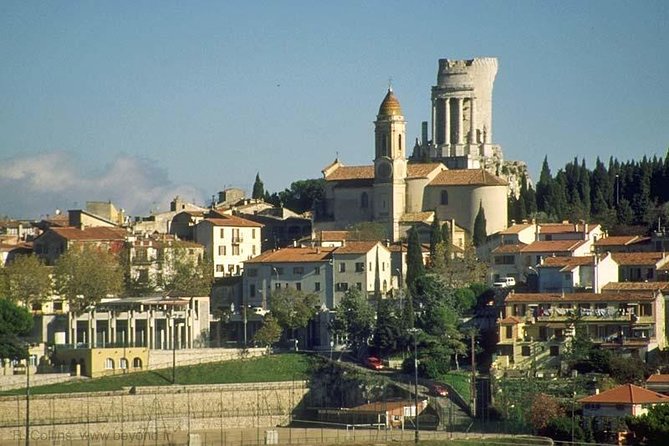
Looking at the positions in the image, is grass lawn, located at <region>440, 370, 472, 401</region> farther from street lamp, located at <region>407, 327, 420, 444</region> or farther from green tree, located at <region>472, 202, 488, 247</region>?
green tree, located at <region>472, 202, 488, 247</region>

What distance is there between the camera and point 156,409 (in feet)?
246

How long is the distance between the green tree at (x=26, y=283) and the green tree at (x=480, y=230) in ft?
65.7

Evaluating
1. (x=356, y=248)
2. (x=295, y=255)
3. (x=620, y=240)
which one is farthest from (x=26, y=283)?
(x=620, y=240)

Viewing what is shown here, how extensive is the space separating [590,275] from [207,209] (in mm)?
29859

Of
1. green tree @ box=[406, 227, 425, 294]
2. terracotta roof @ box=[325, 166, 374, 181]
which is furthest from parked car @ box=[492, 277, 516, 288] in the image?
terracotta roof @ box=[325, 166, 374, 181]

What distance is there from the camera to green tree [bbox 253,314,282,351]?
3314 inches

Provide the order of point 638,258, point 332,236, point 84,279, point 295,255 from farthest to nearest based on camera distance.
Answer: point 332,236, point 295,255, point 638,258, point 84,279

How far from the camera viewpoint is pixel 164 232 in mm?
101625

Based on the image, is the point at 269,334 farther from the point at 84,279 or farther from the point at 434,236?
the point at 434,236

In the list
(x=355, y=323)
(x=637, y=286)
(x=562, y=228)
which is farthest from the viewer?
(x=562, y=228)

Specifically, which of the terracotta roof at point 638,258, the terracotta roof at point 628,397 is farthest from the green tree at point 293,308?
the terracotta roof at point 628,397

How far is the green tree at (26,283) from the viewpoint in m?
84.3

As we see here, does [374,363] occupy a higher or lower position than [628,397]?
higher

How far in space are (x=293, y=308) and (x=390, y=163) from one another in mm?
14065
